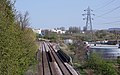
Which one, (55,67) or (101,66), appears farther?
(55,67)

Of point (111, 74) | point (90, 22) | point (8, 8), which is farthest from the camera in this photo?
point (90, 22)

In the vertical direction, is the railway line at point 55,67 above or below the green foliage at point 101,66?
below

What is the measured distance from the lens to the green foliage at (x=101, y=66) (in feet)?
86.8

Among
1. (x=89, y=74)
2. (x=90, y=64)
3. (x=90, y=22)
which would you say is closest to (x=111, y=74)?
(x=89, y=74)

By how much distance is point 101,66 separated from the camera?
29.4 metres

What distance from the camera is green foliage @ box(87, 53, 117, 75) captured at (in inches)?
1042

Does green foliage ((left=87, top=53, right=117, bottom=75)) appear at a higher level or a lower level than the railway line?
higher

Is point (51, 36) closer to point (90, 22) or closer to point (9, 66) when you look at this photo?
point (90, 22)

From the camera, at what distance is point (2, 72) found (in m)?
13.4

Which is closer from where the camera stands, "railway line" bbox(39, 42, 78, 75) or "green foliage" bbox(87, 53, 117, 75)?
"green foliage" bbox(87, 53, 117, 75)

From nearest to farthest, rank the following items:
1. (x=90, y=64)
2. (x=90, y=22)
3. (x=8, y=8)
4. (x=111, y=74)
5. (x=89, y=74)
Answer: (x=8, y=8)
(x=111, y=74)
(x=89, y=74)
(x=90, y=64)
(x=90, y=22)

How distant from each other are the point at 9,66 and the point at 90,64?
23.2 m

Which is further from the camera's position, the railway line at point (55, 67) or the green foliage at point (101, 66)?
the railway line at point (55, 67)

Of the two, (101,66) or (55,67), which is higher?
(101,66)
